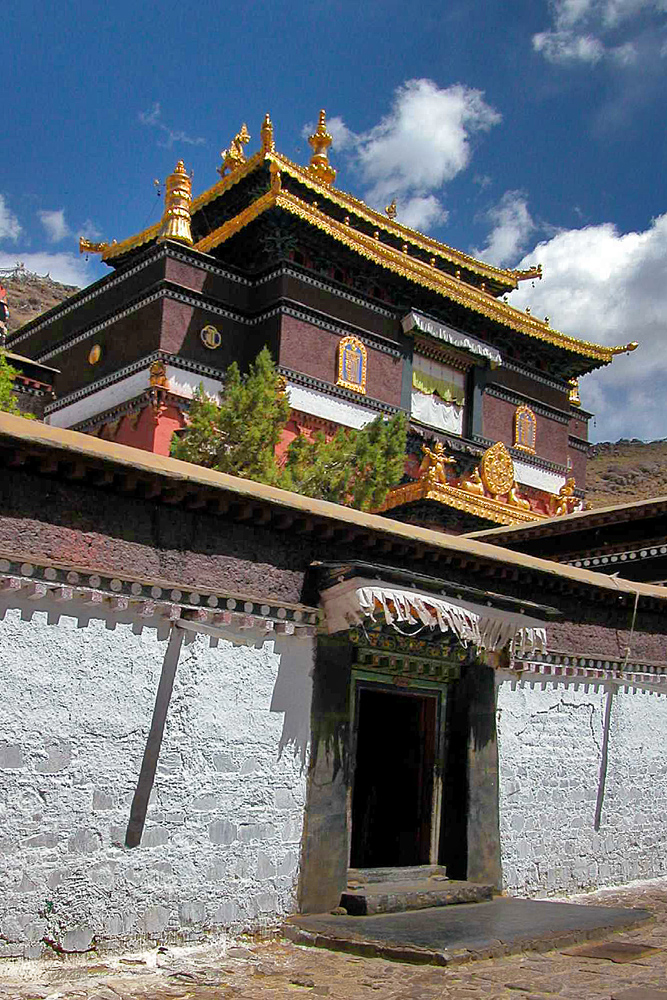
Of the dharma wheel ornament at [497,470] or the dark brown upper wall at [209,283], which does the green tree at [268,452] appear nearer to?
the dark brown upper wall at [209,283]

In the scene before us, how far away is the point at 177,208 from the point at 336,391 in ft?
15.9

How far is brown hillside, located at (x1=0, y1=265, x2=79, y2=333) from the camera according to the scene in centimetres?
4953

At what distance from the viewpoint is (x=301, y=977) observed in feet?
18.1

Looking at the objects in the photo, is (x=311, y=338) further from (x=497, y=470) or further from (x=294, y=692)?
(x=294, y=692)

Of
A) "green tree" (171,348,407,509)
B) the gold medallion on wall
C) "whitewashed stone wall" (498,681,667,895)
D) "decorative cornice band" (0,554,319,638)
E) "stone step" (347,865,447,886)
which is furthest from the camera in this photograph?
the gold medallion on wall

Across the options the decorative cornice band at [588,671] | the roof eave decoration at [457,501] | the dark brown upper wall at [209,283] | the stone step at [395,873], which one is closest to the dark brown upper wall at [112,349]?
the dark brown upper wall at [209,283]

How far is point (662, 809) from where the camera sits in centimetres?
1010

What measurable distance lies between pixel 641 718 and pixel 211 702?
17.6 ft

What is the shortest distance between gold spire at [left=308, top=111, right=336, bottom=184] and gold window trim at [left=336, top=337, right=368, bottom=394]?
21.6ft

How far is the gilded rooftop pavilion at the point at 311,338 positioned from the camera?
1898 centimetres

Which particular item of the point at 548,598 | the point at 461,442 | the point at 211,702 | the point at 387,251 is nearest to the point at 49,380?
the point at 387,251

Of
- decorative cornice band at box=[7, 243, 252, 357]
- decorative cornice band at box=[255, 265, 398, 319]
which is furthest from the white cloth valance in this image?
decorative cornice band at box=[7, 243, 252, 357]

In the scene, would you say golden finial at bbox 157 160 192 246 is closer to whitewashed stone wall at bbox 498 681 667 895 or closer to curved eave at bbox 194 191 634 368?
curved eave at bbox 194 191 634 368

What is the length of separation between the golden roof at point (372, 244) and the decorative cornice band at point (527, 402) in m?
1.47
